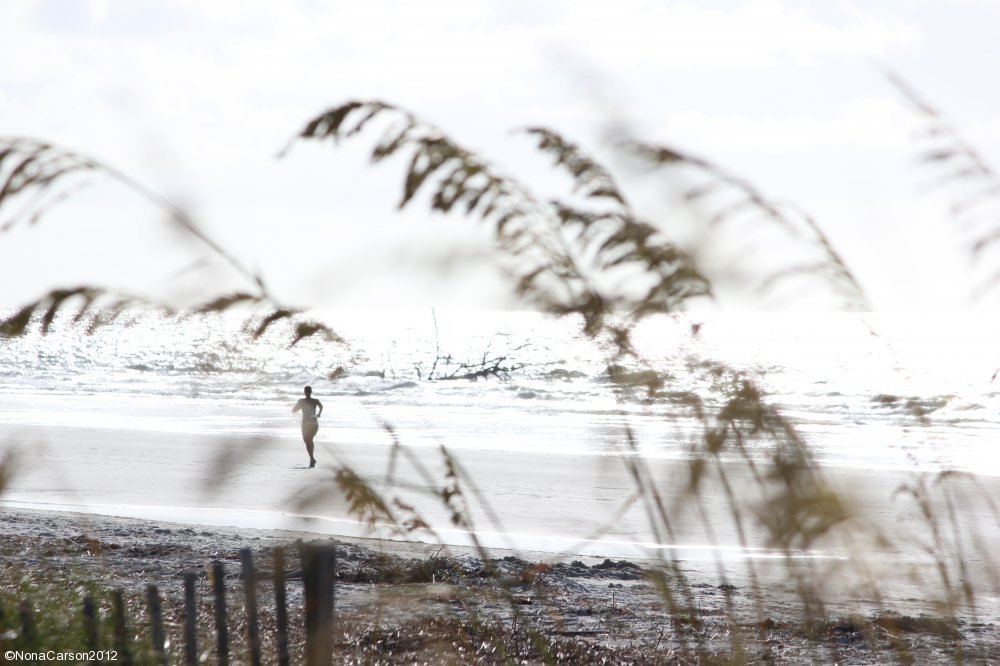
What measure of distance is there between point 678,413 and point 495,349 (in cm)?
6711

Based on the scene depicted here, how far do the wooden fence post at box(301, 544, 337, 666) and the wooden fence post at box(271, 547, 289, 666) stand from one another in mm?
63

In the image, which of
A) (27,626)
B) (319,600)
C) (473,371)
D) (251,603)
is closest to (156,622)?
(251,603)

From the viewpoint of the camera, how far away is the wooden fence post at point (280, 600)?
2.04 metres

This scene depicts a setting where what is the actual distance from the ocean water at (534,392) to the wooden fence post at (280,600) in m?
0.28

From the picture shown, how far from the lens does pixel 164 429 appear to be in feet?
87.5

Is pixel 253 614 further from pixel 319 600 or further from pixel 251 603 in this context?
pixel 319 600

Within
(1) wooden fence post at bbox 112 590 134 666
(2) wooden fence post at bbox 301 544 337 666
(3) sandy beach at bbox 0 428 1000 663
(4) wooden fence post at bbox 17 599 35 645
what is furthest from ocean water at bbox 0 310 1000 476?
(4) wooden fence post at bbox 17 599 35 645

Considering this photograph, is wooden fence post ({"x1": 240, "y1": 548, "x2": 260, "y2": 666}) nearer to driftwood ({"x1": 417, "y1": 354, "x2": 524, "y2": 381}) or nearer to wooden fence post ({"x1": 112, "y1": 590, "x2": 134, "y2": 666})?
wooden fence post ({"x1": 112, "y1": 590, "x2": 134, "y2": 666})

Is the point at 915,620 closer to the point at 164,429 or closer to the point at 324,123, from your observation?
the point at 324,123

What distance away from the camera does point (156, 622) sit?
2.79m

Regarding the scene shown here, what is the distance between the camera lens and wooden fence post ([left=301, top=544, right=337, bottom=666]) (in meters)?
2.11

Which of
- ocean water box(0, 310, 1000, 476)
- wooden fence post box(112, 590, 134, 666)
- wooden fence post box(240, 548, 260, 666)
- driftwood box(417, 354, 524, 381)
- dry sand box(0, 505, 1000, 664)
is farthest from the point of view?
driftwood box(417, 354, 524, 381)

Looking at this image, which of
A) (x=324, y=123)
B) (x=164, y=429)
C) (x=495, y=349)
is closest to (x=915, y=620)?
(x=324, y=123)

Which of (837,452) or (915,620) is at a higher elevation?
(915,620)
